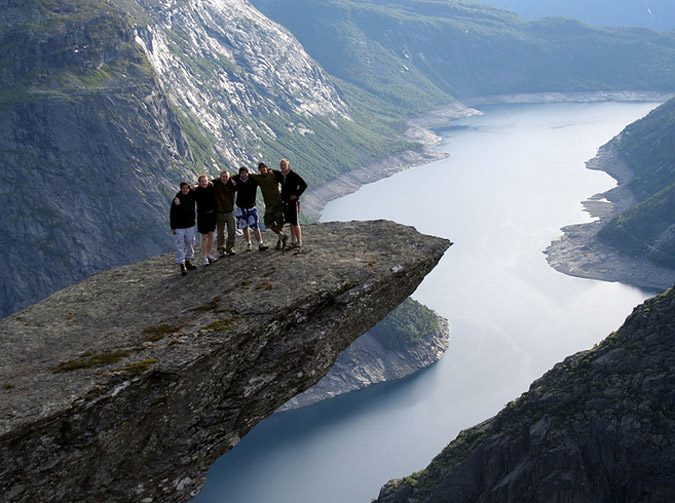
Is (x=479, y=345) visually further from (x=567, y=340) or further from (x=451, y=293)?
(x=451, y=293)

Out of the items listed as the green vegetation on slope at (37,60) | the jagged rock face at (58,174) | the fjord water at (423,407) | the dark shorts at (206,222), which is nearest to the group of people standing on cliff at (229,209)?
the dark shorts at (206,222)

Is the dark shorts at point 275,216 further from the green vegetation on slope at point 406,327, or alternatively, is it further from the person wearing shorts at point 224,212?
the green vegetation on slope at point 406,327

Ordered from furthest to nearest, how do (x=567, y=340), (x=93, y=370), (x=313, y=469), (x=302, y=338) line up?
(x=567, y=340), (x=313, y=469), (x=302, y=338), (x=93, y=370)

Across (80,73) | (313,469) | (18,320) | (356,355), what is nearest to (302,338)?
(18,320)

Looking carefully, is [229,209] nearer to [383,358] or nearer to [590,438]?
[590,438]

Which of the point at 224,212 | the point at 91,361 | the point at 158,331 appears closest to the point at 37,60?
the point at 224,212

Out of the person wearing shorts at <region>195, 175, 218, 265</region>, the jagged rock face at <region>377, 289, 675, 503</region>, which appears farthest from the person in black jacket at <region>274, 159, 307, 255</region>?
the jagged rock face at <region>377, 289, 675, 503</region>

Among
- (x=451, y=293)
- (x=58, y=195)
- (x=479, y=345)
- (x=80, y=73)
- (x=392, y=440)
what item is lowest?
(x=392, y=440)
